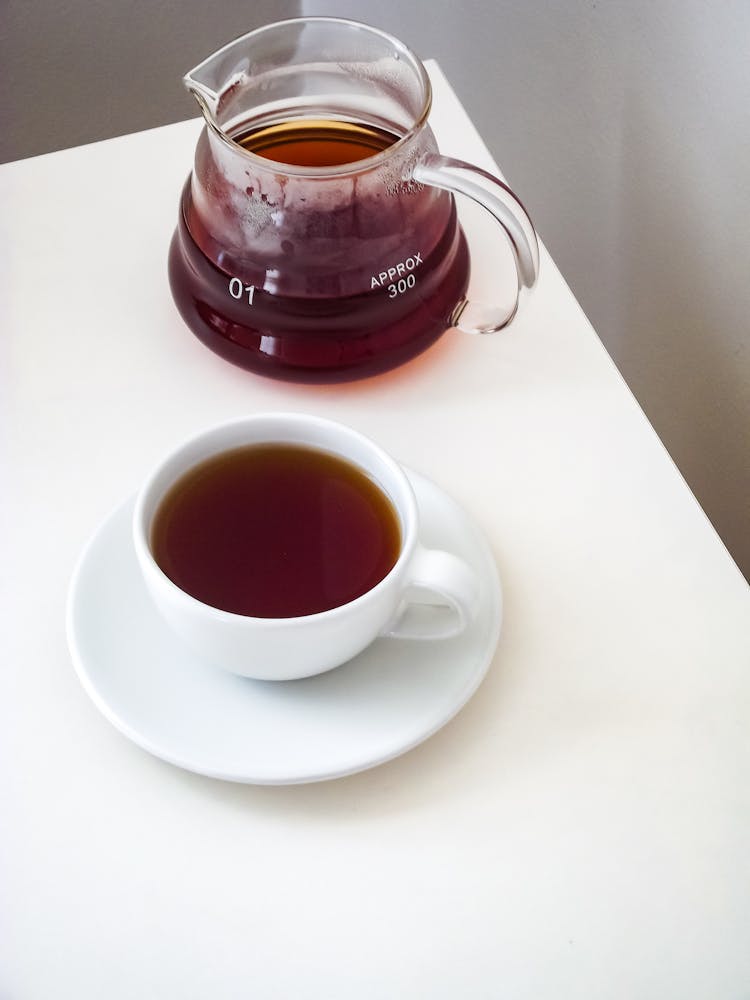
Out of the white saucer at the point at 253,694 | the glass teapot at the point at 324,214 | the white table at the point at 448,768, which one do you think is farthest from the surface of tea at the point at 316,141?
the white saucer at the point at 253,694

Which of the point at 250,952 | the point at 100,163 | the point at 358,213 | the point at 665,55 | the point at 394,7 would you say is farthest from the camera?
the point at 394,7

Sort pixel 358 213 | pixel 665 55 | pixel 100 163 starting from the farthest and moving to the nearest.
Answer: pixel 665 55, pixel 100 163, pixel 358 213

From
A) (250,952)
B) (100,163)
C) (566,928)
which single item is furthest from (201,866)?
(100,163)

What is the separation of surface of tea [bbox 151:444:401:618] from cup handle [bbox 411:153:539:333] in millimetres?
151

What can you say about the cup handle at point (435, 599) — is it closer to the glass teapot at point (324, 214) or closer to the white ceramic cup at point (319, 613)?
the white ceramic cup at point (319, 613)

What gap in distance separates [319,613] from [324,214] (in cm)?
20

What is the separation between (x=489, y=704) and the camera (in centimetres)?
44

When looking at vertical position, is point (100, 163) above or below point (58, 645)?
above

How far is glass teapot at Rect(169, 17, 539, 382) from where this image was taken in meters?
0.50

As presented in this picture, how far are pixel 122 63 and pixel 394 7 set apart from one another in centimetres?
35

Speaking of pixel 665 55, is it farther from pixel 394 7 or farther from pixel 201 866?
pixel 201 866

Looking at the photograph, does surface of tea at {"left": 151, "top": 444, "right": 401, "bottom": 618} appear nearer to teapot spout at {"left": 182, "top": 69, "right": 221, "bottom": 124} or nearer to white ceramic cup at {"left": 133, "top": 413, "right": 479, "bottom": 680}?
white ceramic cup at {"left": 133, "top": 413, "right": 479, "bottom": 680}

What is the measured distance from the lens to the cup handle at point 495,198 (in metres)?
0.50

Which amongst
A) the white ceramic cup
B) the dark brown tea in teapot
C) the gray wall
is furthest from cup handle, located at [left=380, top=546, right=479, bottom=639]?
the gray wall
